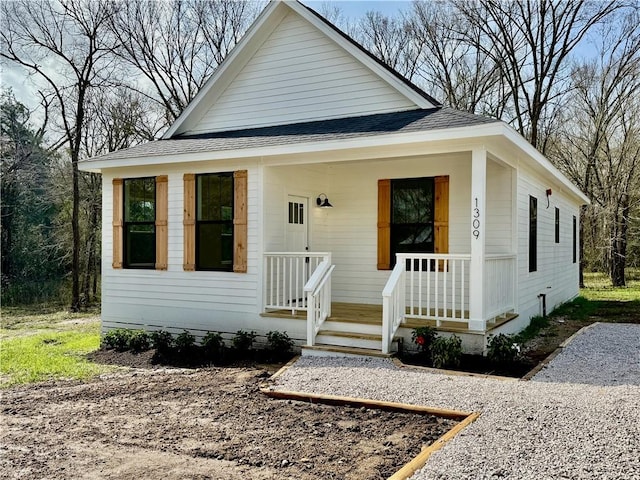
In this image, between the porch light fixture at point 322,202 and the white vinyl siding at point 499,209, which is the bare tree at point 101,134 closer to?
the porch light fixture at point 322,202

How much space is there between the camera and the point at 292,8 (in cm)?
992

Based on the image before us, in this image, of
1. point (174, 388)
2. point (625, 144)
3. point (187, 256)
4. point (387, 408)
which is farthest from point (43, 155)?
point (625, 144)

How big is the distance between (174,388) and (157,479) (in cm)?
273

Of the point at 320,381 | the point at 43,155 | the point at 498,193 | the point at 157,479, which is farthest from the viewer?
the point at 43,155

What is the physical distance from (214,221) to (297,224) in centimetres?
149

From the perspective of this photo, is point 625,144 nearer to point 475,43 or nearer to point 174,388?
point 475,43

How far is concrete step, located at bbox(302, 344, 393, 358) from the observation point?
7.28m

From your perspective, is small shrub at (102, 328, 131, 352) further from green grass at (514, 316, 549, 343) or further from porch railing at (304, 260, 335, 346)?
green grass at (514, 316, 549, 343)

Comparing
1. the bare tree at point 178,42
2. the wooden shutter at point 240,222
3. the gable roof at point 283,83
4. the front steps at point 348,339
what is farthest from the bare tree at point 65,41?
the front steps at point 348,339

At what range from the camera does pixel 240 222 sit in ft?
28.8

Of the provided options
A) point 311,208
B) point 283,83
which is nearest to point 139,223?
point 311,208

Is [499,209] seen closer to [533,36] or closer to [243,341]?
[243,341]

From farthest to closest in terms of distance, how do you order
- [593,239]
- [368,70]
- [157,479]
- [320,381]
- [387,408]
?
[593,239] → [368,70] → [320,381] → [387,408] → [157,479]

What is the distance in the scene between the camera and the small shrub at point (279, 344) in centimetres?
809
